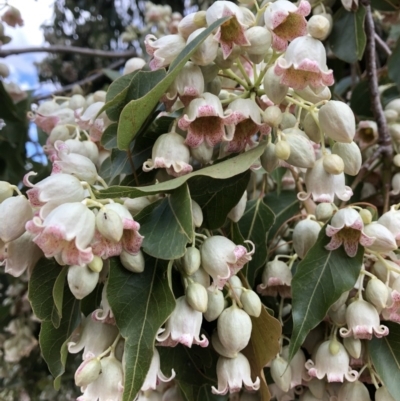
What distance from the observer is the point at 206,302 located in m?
0.68

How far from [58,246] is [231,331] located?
0.27 metres

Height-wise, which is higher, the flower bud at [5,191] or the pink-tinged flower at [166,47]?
the pink-tinged flower at [166,47]

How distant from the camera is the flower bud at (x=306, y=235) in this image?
0.85 metres

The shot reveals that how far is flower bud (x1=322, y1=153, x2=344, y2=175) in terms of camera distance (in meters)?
0.76

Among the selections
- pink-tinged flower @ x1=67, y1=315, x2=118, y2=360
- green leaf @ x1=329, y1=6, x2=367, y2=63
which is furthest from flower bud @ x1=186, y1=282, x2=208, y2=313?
green leaf @ x1=329, y1=6, x2=367, y2=63

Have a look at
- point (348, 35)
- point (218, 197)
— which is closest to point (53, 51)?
point (348, 35)

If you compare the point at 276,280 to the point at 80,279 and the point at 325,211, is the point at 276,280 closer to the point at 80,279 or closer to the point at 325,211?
the point at 325,211

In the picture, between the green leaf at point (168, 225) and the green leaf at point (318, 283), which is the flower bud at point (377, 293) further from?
the green leaf at point (168, 225)

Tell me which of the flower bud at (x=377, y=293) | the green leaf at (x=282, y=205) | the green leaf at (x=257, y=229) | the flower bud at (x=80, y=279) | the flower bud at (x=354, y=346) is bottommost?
the green leaf at (x=282, y=205)

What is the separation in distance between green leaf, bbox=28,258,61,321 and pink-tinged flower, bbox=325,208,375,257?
0.41m

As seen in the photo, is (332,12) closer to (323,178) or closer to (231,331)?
(323,178)

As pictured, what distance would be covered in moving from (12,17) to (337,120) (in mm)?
1342

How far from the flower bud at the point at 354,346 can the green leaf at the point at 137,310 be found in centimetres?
33

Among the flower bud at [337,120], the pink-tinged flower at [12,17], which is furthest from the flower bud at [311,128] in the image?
the pink-tinged flower at [12,17]
